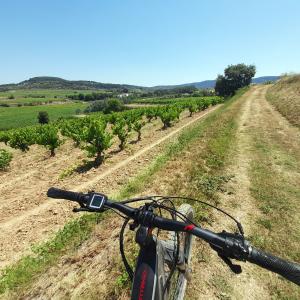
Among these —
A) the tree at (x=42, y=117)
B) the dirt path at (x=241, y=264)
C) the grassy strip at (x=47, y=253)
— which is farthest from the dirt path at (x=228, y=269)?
the tree at (x=42, y=117)

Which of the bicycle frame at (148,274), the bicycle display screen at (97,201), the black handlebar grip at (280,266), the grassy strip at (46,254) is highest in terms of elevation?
the bicycle display screen at (97,201)

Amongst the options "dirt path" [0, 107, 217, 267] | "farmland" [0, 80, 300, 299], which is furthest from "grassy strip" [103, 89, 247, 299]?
"dirt path" [0, 107, 217, 267]

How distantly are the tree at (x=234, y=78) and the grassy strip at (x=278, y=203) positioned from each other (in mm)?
79181

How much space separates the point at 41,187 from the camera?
14.7 meters

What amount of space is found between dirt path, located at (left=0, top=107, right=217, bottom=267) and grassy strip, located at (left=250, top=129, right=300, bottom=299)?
620 cm

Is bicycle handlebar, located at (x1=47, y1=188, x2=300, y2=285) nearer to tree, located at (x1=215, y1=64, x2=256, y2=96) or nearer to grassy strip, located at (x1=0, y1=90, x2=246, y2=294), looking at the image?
grassy strip, located at (x1=0, y1=90, x2=246, y2=294)

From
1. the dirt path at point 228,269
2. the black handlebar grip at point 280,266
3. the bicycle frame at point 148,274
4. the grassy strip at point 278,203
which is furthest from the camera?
the grassy strip at point 278,203

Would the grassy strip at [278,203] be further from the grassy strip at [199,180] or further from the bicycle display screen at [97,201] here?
the bicycle display screen at [97,201]

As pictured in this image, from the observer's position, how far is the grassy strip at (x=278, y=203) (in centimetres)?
597

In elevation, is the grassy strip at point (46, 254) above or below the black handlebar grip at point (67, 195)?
below

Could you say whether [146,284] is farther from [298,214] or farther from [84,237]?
[298,214]

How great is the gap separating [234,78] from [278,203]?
283 ft

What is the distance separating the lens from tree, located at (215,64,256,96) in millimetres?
88000

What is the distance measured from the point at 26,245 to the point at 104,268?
4.08m
